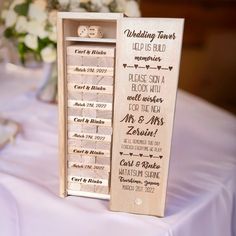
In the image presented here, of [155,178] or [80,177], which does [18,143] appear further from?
[155,178]

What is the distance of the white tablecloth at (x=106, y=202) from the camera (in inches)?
26.2

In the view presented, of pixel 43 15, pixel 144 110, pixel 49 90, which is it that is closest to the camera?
pixel 144 110

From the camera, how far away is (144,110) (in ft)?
2.11

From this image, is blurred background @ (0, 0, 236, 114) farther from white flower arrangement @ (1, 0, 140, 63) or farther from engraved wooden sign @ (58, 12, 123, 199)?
engraved wooden sign @ (58, 12, 123, 199)

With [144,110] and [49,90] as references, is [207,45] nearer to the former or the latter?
[49,90]

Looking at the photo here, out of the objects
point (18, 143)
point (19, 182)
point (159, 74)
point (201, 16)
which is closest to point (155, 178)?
point (159, 74)

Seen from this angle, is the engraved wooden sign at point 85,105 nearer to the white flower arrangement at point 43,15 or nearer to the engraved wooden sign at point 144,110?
the engraved wooden sign at point 144,110

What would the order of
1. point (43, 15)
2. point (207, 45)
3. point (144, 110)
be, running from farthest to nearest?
point (207, 45), point (43, 15), point (144, 110)

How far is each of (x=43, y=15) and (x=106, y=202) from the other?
1.95 ft

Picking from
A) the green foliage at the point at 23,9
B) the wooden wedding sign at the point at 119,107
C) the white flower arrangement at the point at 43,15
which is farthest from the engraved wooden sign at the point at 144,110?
the green foliage at the point at 23,9

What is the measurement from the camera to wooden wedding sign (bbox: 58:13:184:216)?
2.01 ft

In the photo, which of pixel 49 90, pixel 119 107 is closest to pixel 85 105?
pixel 119 107

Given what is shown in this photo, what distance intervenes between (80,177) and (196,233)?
0.29 m

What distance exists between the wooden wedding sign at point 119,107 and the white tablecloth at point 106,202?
1.4 inches
